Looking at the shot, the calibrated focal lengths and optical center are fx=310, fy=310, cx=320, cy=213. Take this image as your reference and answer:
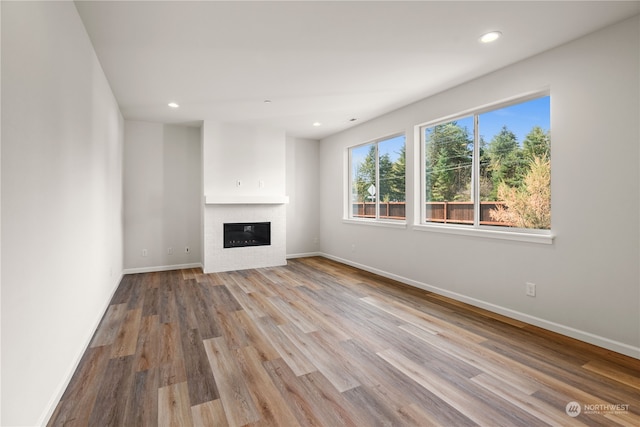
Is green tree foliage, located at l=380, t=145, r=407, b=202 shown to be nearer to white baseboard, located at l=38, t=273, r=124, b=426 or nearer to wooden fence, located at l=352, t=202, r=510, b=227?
wooden fence, located at l=352, t=202, r=510, b=227

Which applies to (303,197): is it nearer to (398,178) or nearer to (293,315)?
(398,178)

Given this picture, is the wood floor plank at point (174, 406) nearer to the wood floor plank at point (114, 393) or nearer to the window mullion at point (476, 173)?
the wood floor plank at point (114, 393)

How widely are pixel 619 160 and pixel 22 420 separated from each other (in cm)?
396

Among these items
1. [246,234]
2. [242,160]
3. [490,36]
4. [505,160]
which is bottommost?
[246,234]

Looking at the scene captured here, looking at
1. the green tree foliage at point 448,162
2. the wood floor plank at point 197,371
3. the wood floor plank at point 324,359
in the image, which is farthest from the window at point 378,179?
the wood floor plank at point 197,371

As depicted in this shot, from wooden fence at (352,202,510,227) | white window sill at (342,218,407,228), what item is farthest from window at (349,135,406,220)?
white window sill at (342,218,407,228)

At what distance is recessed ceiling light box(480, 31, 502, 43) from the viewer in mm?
2480

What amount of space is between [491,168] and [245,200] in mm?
3660

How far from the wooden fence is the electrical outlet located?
0.64m

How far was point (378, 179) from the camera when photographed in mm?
5203

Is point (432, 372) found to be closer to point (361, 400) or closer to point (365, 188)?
point (361, 400)

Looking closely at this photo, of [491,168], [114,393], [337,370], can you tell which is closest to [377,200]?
[491,168]

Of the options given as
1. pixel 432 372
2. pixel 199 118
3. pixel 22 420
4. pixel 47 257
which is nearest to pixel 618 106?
pixel 432 372

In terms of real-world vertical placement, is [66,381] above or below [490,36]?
below
